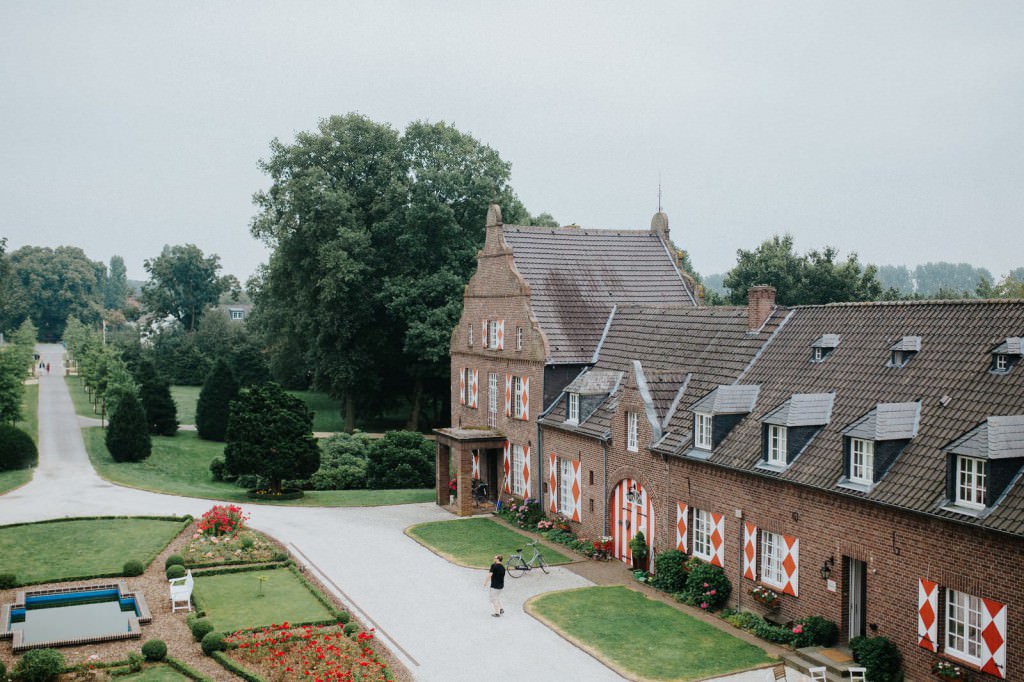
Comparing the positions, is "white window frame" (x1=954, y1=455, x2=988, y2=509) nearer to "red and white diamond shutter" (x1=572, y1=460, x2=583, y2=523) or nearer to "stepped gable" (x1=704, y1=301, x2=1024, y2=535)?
"stepped gable" (x1=704, y1=301, x2=1024, y2=535)

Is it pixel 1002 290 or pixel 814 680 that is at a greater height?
→ pixel 1002 290

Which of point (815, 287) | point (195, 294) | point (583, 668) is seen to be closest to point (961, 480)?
point (583, 668)

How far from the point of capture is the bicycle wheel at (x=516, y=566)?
2488cm

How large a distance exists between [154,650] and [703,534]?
42.4 feet

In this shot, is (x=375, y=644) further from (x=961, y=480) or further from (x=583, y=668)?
(x=961, y=480)

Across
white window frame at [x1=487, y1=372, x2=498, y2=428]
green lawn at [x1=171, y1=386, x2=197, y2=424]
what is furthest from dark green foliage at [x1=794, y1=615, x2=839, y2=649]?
green lawn at [x1=171, y1=386, x2=197, y2=424]

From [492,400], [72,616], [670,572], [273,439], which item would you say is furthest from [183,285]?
[670,572]

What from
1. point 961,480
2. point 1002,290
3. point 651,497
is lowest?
point 651,497

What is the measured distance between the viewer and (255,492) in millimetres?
36312

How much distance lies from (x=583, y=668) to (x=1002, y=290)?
4740cm

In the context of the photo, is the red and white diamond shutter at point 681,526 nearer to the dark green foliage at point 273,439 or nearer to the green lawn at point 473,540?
the green lawn at point 473,540

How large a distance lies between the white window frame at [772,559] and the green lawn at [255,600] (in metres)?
10.2

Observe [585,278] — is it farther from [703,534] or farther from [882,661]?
[882,661]

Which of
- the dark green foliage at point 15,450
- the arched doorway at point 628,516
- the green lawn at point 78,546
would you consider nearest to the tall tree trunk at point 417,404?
the dark green foliage at point 15,450
